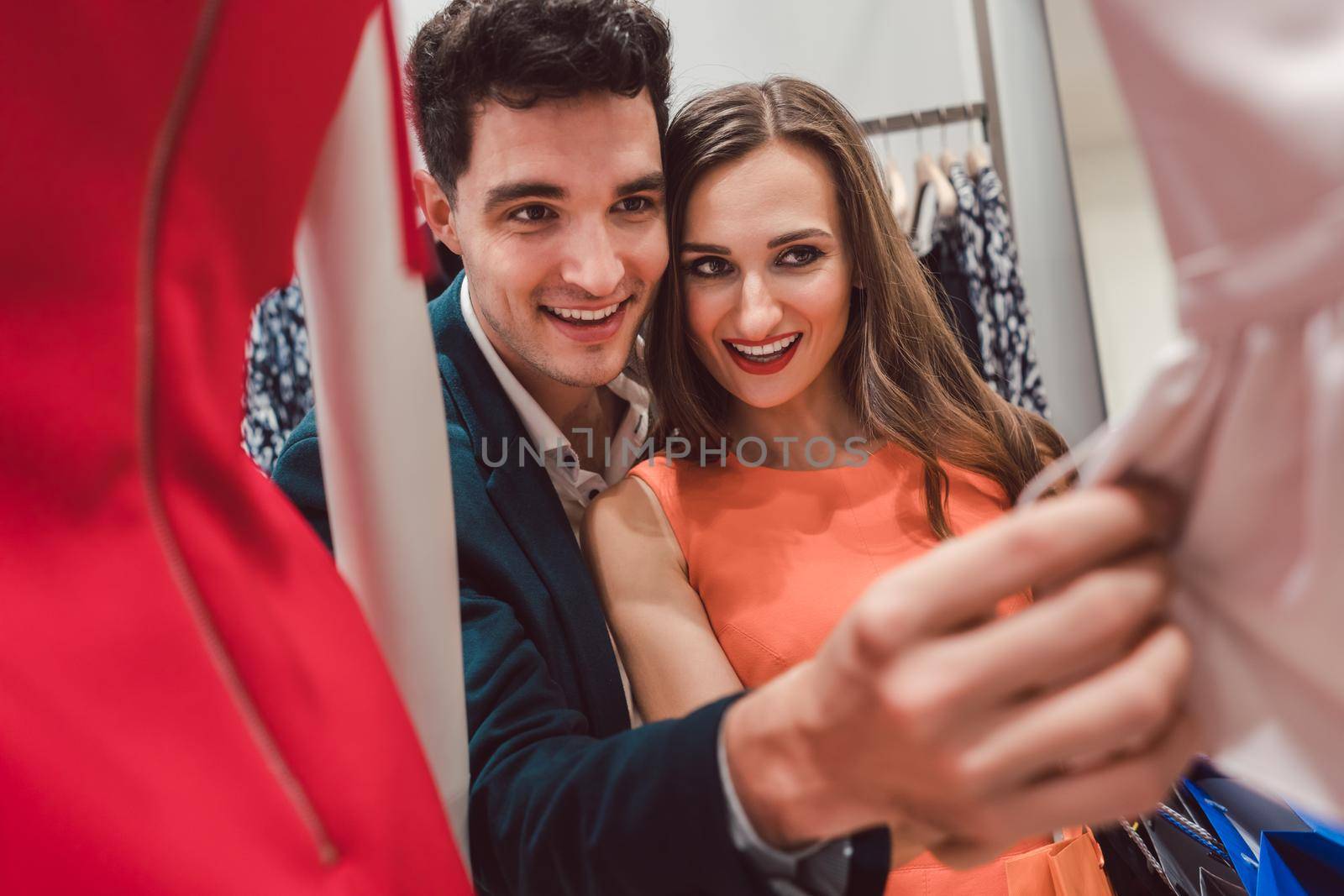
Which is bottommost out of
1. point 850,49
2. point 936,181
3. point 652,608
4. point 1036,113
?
point 652,608

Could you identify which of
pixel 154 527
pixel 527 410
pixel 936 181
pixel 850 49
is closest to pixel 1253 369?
pixel 154 527

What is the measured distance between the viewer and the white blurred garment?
1.03 feet

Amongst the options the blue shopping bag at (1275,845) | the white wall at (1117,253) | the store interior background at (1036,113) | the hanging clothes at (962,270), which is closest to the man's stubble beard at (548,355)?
the blue shopping bag at (1275,845)

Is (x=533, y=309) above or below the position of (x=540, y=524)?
above

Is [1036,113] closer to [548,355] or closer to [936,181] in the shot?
[936,181]

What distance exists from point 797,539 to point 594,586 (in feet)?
0.94

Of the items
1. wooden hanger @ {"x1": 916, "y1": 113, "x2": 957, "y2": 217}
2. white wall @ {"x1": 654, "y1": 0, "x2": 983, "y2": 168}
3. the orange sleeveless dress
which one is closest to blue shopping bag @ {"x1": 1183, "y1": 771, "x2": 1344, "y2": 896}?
the orange sleeveless dress

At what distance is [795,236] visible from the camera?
3.88 ft

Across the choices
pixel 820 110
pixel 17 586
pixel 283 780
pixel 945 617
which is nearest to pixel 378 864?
pixel 283 780

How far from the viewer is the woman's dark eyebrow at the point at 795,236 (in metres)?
1.17

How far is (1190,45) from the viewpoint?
325mm

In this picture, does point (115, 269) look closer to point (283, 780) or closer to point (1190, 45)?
point (283, 780)

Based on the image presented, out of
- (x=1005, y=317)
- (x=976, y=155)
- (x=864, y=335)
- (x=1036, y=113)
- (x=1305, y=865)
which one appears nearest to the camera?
(x=1305, y=865)

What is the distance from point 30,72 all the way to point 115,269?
9 cm
